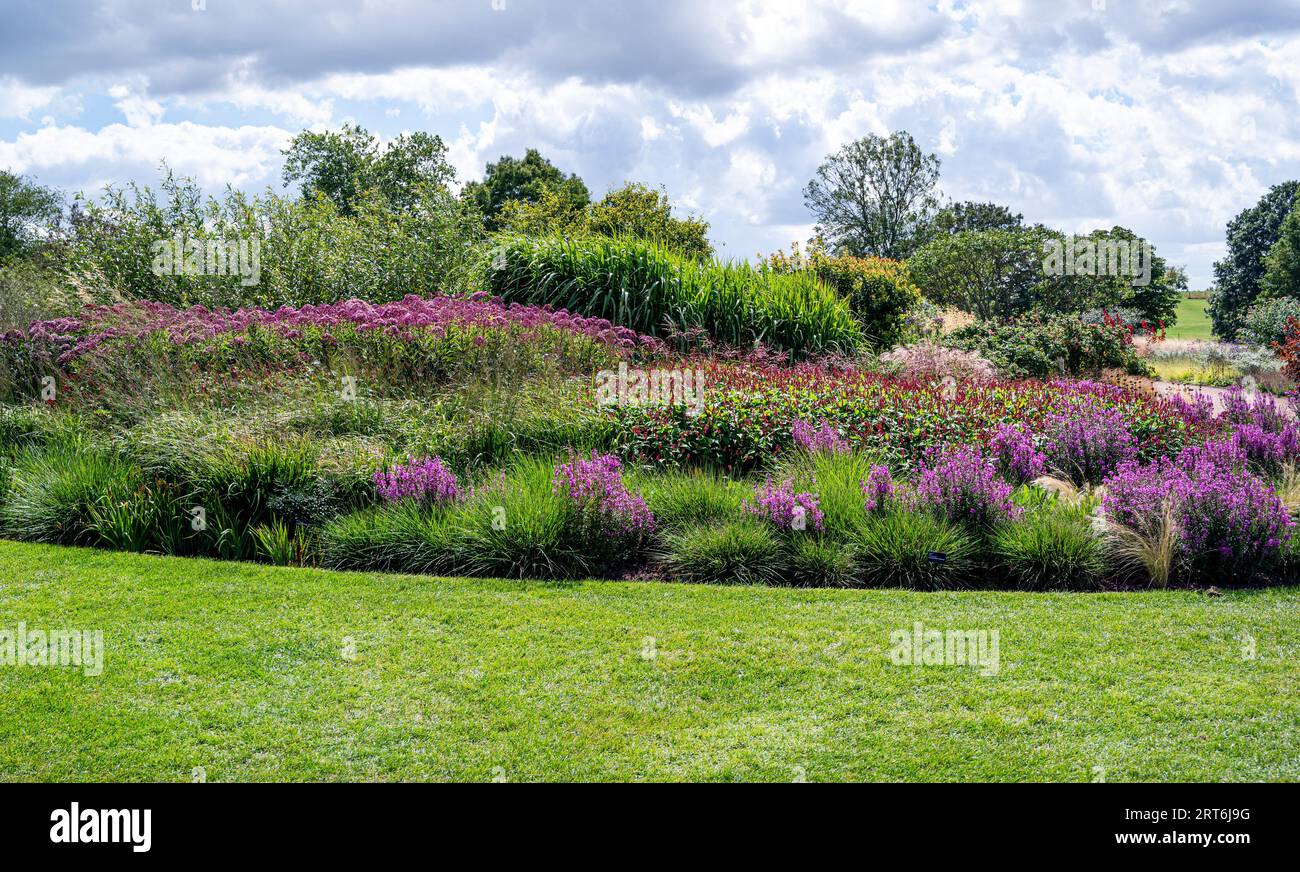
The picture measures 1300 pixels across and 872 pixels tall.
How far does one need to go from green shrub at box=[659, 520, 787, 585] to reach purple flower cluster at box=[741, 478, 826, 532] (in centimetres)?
16

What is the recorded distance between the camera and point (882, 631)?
527 cm

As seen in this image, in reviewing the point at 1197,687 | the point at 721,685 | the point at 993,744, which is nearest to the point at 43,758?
the point at 721,685

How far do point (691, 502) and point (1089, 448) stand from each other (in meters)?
3.69

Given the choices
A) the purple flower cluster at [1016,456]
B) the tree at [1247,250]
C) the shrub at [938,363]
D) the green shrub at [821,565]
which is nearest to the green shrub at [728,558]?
the green shrub at [821,565]

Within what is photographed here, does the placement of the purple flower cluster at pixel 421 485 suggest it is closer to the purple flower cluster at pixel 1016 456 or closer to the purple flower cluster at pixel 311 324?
the purple flower cluster at pixel 311 324

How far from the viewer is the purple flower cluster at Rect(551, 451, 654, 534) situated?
6594 mm

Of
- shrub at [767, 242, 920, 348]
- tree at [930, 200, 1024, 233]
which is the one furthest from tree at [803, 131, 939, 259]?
shrub at [767, 242, 920, 348]

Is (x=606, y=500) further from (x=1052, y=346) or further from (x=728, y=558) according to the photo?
(x=1052, y=346)

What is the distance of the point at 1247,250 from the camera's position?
38031 millimetres

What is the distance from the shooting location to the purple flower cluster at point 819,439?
25.0ft

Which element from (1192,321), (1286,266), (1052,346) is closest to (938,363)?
(1052,346)

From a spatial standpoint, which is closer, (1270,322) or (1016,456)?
(1016,456)

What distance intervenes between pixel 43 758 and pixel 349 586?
2.19 meters

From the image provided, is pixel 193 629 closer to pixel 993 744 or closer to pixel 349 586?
pixel 349 586
